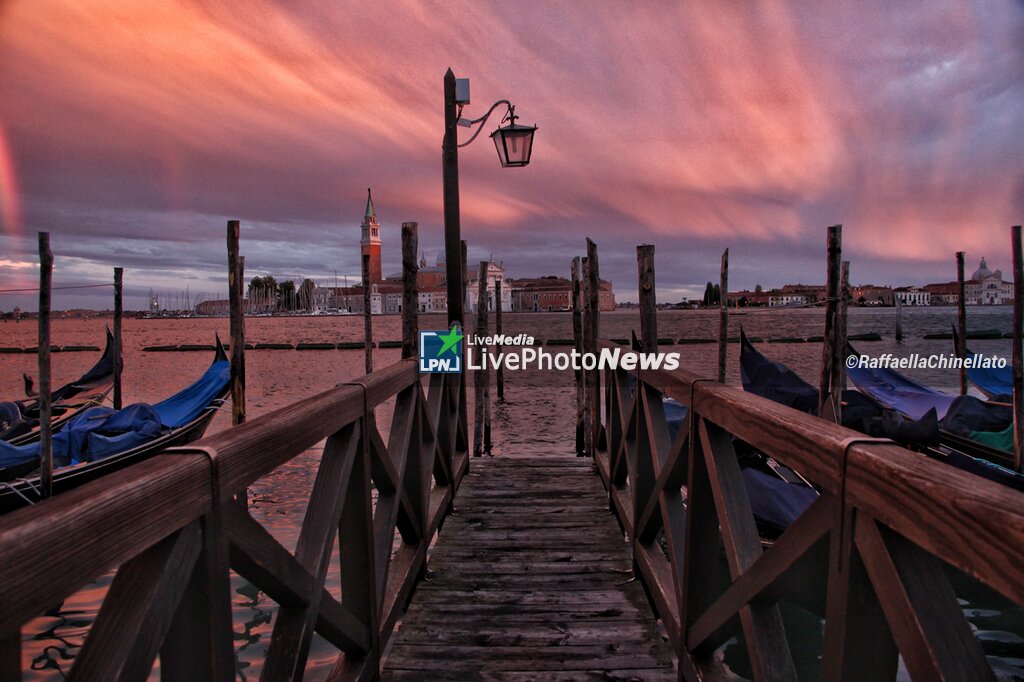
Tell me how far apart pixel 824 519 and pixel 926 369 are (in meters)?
29.0

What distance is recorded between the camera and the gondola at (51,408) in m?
8.52

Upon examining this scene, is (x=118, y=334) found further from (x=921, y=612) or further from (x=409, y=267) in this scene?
(x=921, y=612)

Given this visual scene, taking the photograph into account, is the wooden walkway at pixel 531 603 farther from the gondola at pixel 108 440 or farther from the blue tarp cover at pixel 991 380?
the blue tarp cover at pixel 991 380

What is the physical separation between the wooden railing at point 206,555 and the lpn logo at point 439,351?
136 centimetres

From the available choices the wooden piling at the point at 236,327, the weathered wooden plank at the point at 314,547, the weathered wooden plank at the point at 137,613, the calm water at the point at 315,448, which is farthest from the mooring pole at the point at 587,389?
the weathered wooden plank at the point at 137,613

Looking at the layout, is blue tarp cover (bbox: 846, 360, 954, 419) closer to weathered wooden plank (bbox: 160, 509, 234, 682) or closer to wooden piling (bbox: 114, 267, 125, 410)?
weathered wooden plank (bbox: 160, 509, 234, 682)

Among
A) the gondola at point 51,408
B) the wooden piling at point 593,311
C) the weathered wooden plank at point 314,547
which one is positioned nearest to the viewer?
the weathered wooden plank at point 314,547

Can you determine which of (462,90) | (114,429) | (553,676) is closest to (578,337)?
(462,90)

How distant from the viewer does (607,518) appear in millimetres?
4480

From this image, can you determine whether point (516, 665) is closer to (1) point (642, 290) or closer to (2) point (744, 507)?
(2) point (744, 507)

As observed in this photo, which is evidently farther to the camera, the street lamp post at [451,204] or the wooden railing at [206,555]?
the street lamp post at [451,204]

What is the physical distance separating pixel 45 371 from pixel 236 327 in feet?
7.04

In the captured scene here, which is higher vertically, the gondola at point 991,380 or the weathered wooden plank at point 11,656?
the weathered wooden plank at point 11,656

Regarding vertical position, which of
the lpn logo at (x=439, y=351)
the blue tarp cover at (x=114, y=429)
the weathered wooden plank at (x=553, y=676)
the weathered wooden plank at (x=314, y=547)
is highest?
the lpn logo at (x=439, y=351)
